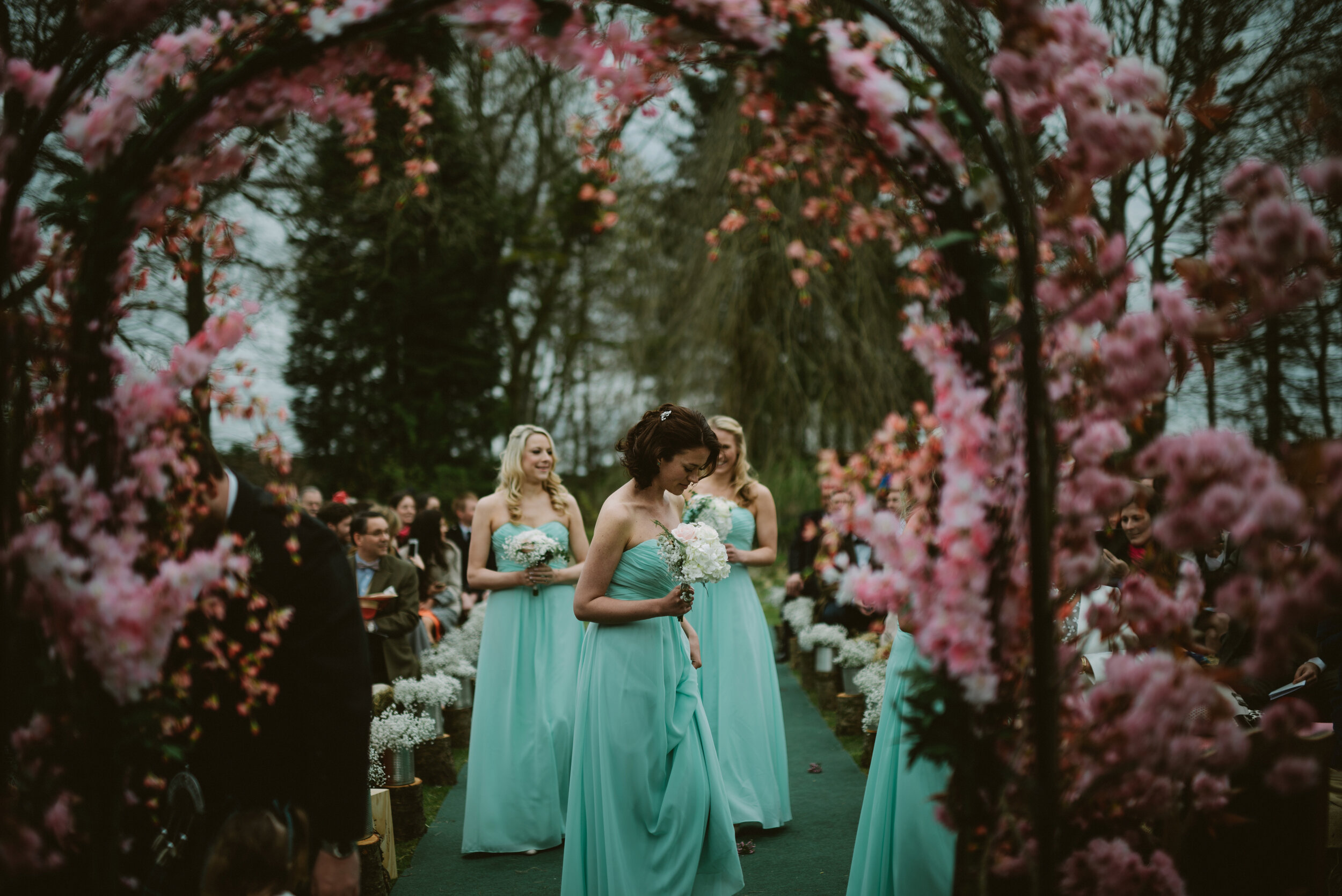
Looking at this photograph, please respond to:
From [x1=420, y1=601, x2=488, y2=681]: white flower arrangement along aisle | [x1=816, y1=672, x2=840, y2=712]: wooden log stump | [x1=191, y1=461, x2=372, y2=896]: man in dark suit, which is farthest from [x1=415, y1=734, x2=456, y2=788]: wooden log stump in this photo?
[x1=191, y1=461, x2=372, y2=896]: man in dark suit

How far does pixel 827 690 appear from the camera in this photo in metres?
9.40

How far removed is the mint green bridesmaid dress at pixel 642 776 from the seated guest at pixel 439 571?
5738mm

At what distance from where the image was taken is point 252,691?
2402mm


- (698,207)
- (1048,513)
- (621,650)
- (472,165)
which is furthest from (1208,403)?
(472,165)

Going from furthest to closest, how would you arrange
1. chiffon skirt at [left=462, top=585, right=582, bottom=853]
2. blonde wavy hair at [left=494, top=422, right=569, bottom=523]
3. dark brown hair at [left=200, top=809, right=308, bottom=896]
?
blonde wavy hair at [left=494, top=422, right=569, bottom=523], chiffon skirt at [left=462, top=585, right=582, bottom=853], dark brown hair at [left=200, top=809, right=308, bottom=896]

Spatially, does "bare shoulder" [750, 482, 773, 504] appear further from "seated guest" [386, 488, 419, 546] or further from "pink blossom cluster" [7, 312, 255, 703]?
"seated guest" [386, 488, 419, 546]

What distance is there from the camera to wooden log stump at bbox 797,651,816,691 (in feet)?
33.4

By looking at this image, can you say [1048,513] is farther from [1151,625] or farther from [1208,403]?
[1208,403]

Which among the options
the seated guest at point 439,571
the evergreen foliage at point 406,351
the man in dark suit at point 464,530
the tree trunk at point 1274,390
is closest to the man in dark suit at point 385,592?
the seated guest at point 439,571

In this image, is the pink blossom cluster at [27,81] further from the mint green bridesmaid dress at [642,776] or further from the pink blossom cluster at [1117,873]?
the pink blossom cluster at [1117,873]

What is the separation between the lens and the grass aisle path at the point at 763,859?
4.86 meters

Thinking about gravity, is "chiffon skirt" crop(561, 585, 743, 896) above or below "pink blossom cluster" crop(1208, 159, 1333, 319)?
below

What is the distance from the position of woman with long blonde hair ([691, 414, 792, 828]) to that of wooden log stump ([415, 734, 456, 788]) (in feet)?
7.29

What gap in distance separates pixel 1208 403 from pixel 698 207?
8.07m
